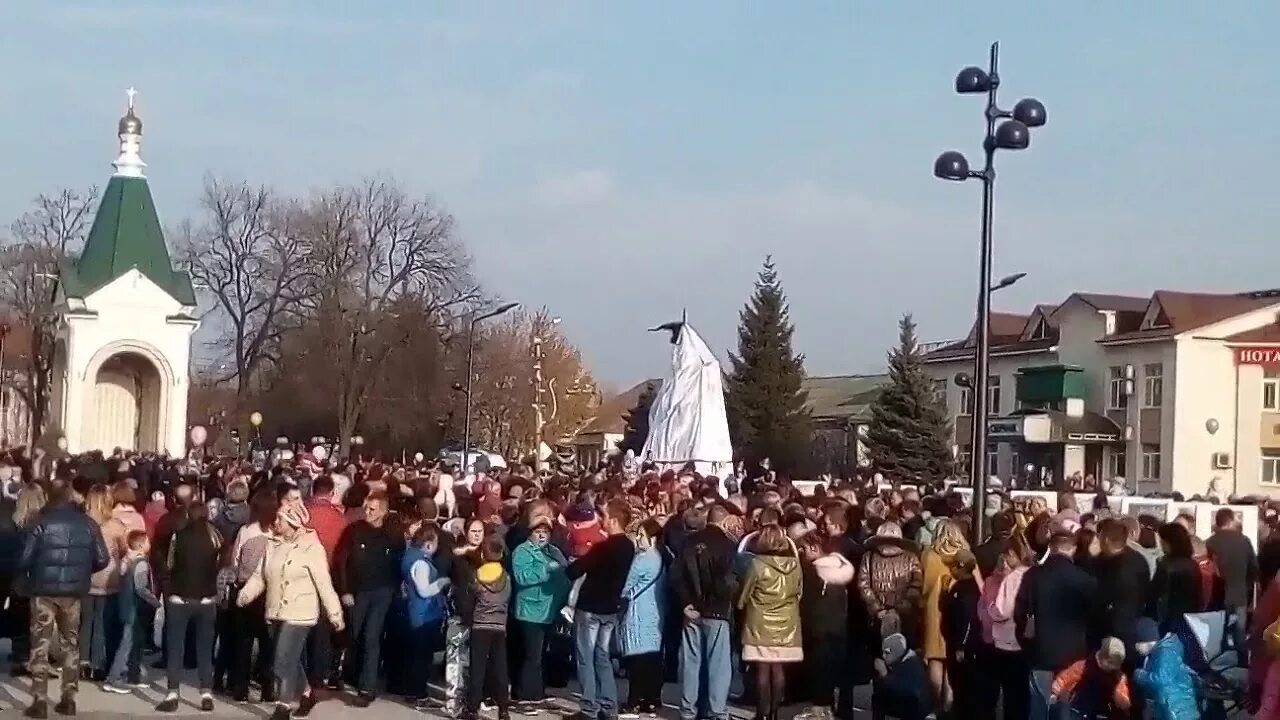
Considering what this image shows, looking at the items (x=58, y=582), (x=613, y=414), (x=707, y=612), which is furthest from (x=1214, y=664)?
(x=613, y=414)

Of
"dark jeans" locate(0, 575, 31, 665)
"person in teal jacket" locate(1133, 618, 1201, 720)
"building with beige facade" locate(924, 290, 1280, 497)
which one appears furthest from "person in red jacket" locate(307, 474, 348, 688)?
"building with beige facade" locate(924, 290, 1280, 497)

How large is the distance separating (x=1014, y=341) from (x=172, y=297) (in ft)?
115

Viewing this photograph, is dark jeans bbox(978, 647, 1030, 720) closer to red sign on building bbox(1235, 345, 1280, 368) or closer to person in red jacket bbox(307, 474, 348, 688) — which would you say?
person in red jacket bbox(307, 474, 348, 688)

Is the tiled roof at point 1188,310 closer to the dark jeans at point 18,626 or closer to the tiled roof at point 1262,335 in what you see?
the tiled roof at point 1262,335

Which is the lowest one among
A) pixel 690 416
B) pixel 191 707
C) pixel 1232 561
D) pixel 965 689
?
pixel 191 707

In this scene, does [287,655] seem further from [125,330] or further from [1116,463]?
[1116,463]

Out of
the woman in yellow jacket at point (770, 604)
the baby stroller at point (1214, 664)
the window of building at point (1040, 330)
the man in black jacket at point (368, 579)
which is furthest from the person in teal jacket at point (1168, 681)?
the window of building at point (1040, 330)

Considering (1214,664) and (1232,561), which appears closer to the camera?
(1214,664)

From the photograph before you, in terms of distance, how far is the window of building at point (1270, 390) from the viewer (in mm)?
60094

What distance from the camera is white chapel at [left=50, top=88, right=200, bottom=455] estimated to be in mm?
53688

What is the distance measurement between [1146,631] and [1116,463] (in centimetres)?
5366

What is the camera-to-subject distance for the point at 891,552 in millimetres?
13477

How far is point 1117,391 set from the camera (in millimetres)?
63125

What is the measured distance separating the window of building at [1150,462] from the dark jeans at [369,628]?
166 feet
